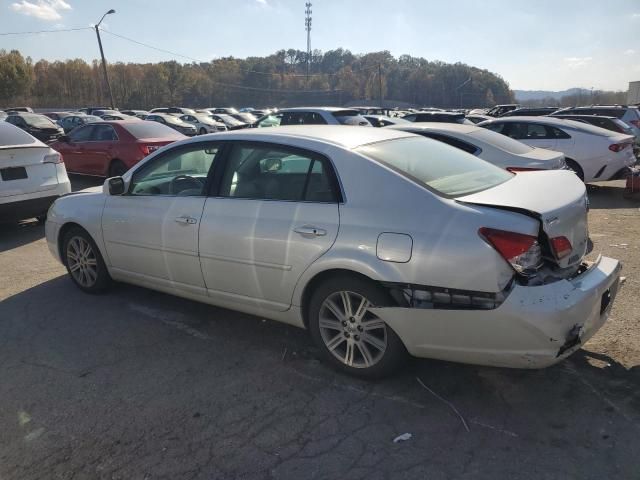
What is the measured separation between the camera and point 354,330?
3271 mm

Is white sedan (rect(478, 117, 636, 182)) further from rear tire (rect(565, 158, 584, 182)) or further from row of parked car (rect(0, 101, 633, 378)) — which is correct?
row of parked car (rect(0, 101, 633, 378))

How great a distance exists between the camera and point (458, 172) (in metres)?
3.61

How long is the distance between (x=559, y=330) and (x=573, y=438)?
1.87 feet

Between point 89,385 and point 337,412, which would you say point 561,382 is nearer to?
point 337,412

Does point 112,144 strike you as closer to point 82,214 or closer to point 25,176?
point 25,176

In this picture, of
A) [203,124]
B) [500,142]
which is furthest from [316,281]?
[203,124]

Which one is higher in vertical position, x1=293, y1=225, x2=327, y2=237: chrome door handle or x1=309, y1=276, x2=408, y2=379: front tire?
x1=293, y1=225, x2=327, y2=237: chrome door handle

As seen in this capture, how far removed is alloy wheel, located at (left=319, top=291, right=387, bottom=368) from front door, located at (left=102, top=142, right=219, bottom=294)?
1.18 m

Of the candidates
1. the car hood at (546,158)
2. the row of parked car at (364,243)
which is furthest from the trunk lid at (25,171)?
the car hood at (546,158)

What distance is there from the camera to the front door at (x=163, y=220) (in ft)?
13.2

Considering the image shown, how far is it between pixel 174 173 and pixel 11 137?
173 inches

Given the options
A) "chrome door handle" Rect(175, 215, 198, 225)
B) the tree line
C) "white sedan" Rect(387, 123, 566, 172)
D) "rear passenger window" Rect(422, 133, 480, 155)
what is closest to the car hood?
"white sedan" Rect(387, 123, 566, 172)

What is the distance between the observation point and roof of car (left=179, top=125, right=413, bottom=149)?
3.56 meters

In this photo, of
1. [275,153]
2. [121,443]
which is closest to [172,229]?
[275,153]
